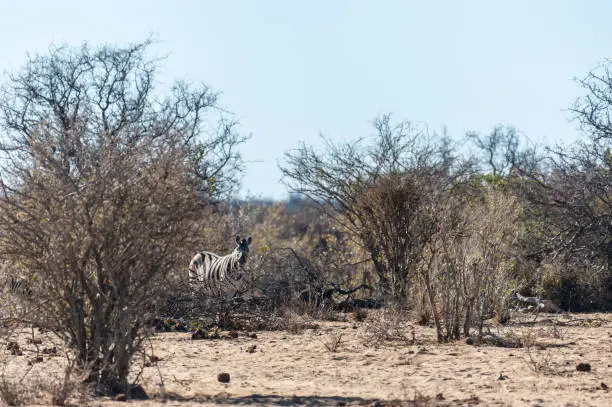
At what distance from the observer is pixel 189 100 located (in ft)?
75.3

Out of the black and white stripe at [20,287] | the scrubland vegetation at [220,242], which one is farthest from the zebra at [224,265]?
the black and white stripe at [20,287]

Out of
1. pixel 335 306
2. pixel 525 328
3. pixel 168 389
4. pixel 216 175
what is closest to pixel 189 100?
pixel 216 175

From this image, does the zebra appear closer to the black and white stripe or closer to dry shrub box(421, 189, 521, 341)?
dry shrub box(421, 189, 521, 341)

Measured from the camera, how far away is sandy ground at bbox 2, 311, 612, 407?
7.50m

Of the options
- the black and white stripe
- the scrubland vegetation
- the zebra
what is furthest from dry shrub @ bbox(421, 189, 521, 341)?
the black and white stripe

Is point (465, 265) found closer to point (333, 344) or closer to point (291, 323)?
point (333, 344)

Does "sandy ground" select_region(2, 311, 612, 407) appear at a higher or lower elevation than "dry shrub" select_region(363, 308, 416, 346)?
lower

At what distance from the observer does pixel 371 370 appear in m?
9.11

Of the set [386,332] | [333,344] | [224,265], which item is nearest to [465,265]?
[386,332]

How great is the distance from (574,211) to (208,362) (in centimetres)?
943

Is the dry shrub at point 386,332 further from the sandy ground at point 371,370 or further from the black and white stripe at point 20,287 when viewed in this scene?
the black and white stripe at point 20,287

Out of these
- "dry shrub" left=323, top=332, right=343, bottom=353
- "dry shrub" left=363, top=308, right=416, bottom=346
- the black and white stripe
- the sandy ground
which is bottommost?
the sandy ground

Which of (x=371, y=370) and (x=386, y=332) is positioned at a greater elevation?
(x=386, y=332)

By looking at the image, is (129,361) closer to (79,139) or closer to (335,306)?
(79,139)
